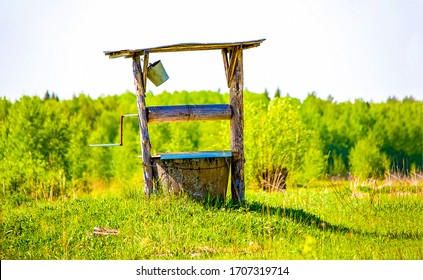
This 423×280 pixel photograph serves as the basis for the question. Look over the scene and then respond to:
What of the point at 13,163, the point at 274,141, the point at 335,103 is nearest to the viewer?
the point at 13,163

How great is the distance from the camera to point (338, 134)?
48781 mm

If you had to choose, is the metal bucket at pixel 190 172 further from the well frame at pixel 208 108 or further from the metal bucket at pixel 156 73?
the metal bucket at pixel 156 73

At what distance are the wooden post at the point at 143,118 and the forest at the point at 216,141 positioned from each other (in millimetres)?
505

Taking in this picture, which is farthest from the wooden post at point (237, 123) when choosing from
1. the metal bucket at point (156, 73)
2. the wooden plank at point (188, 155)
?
the metal bucket at point (156, 73)

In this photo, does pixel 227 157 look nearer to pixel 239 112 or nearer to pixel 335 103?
pixel 239 112

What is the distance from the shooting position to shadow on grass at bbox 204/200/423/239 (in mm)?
9211

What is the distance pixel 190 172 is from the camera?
32.6 feet

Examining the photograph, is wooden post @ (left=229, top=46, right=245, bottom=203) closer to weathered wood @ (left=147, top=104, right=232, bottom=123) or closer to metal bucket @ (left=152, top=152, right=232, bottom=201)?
weathered wood @ (left=147, top=104, right=232, bottom=123)

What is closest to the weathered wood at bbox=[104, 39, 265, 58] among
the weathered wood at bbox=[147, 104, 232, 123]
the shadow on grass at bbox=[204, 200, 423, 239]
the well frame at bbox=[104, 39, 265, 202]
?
the well frame at bbox=[104, 39, 265, 202]

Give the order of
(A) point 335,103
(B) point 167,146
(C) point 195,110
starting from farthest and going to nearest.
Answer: (A) point 335,103 < (B) point 167,146 < (C) point 195,110

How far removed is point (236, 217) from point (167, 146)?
21.9m

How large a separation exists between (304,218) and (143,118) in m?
2.77

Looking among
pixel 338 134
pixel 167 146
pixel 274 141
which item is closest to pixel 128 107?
pixel 338 134

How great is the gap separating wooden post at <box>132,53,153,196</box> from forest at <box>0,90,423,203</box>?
51 centimetres
